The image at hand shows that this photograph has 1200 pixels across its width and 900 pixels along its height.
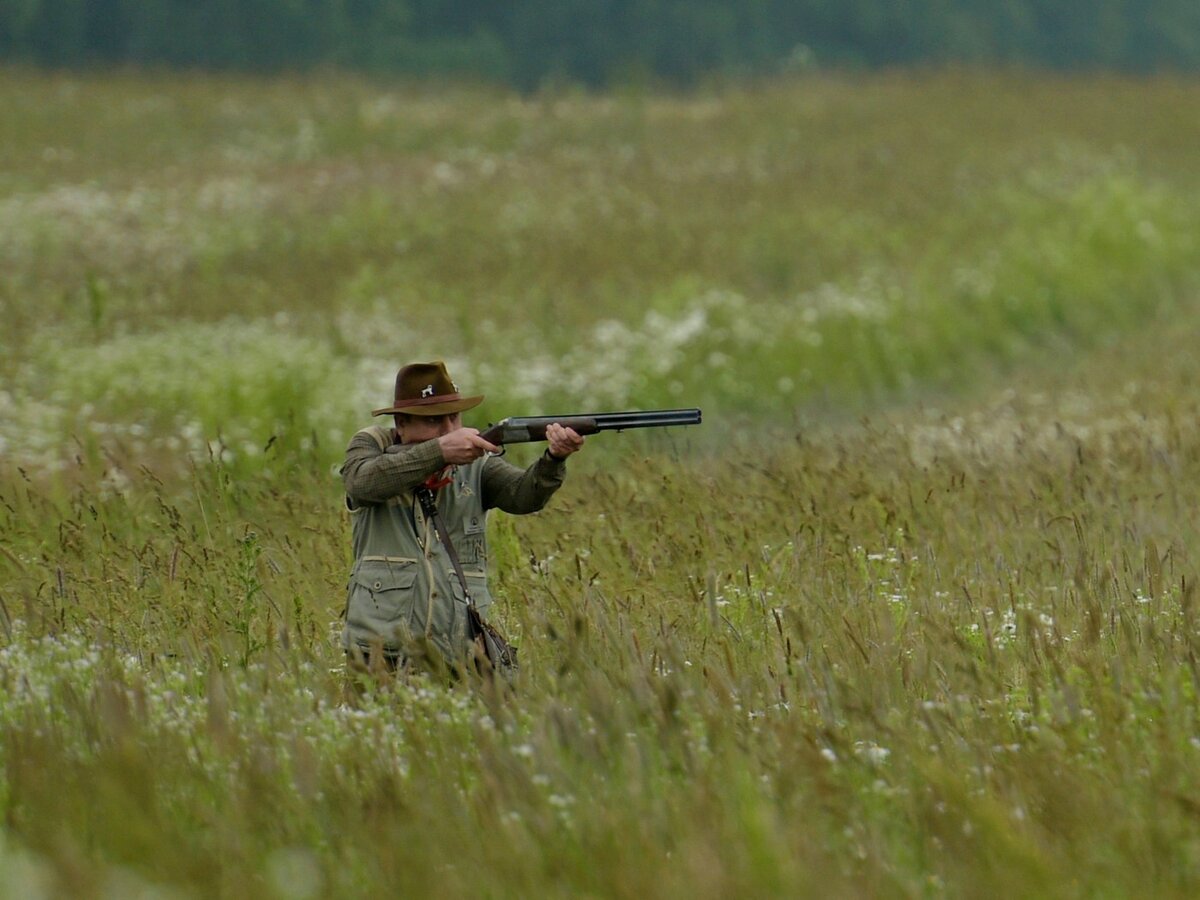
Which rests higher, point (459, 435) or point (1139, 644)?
point (459, 435)

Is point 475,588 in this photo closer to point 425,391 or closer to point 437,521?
point 437,521

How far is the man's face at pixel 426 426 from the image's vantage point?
197 inches

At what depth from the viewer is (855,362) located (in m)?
14.4

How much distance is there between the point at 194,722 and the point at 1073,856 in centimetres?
215

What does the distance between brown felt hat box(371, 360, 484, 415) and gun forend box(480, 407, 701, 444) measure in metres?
0.12

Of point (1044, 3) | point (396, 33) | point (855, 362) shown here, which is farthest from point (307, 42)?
point (855, 362)

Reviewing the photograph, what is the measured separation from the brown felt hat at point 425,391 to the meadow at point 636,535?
0.70m

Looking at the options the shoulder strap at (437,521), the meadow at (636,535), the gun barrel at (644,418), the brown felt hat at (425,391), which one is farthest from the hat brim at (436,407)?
the meadow at (636,535)

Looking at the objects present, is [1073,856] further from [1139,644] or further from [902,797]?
[1139,644]

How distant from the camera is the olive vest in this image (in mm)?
4848

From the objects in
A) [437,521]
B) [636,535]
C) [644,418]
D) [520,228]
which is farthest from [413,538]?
[520,228]

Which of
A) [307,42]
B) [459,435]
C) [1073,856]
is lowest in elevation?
[1073,856]

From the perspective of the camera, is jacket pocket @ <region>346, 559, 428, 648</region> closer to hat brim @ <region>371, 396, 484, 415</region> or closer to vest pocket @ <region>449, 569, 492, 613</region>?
vest pocket @ <region>449, 569, 492, 613</region>

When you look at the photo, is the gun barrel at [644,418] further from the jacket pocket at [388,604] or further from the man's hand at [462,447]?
the jacket pocket at [388,604]
